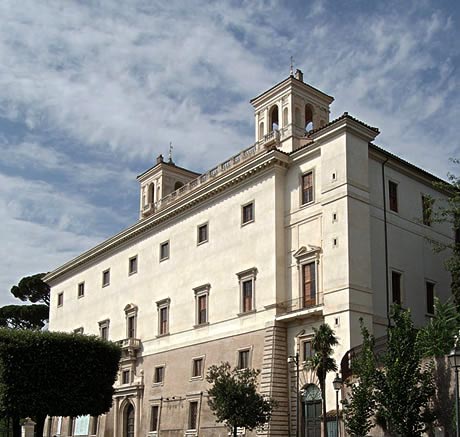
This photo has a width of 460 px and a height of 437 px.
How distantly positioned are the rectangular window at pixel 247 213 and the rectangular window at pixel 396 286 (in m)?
7.93

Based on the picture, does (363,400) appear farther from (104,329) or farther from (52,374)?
(104,329)

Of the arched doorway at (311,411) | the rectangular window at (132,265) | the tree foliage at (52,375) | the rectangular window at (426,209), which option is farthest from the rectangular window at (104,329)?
the rectangular window at (426,209)

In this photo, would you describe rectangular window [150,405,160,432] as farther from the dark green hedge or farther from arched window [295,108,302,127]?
arched window [295,108,302,127]

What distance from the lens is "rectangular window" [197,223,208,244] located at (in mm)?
43406

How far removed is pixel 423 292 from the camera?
125ft

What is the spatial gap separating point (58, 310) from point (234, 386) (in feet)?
105

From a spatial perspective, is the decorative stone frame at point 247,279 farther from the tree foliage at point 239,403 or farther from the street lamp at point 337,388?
the street lamp at point 337,388

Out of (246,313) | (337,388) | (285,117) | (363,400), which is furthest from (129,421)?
(363,400)

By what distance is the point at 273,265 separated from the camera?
37375 mm

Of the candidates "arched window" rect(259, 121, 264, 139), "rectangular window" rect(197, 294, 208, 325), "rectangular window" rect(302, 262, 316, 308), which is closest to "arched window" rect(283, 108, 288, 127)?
"arched window" rect(259, 121, 264, 139)

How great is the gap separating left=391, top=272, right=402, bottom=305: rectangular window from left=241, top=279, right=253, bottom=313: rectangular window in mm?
7098

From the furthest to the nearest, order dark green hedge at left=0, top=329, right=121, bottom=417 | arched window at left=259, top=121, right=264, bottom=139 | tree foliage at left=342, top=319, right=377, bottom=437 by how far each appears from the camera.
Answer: arched window at left=259, top=121, right=264, bottom=139, dark green hedge at left=0, top=329, right=121, bottom=417, tree foliage at left=342, top=319, right=377, bottom=437

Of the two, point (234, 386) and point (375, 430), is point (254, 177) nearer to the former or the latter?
point (234, 386)

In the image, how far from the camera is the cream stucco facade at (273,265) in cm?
3481
